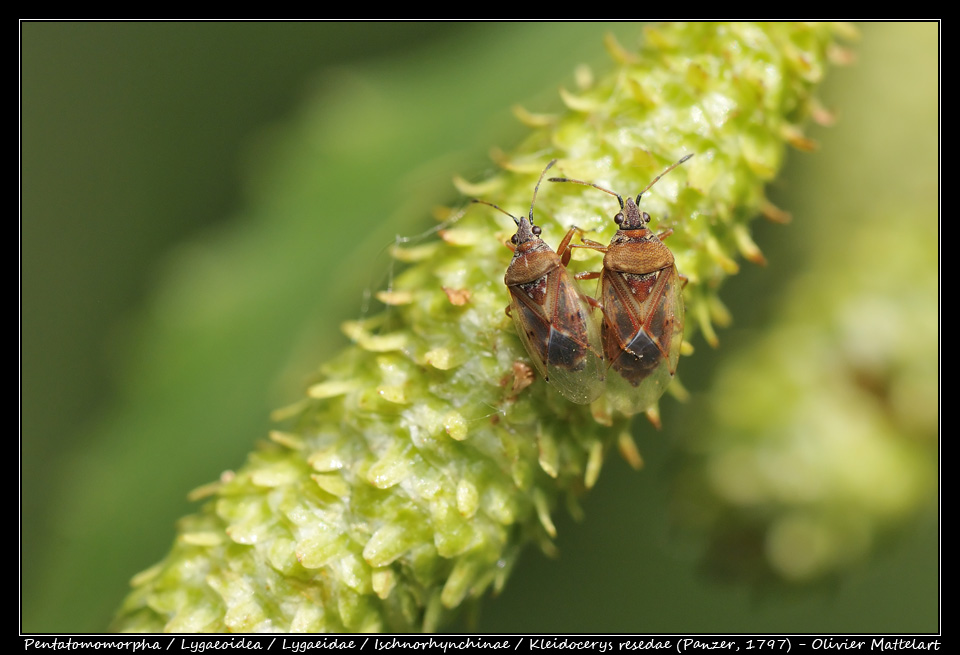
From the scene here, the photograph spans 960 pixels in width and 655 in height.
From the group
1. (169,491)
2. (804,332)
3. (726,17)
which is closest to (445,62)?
(726,17)

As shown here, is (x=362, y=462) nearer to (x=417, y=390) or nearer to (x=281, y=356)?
(x=417, y=390)

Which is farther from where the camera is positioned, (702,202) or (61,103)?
(61,103)

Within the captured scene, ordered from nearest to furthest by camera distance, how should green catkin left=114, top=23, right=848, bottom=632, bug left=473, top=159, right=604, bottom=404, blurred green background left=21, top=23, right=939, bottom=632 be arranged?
green catkin left=114, top=23, right=848, bottom=632 < bug left=473, top=159, right=604, bottom=404 < blurred green background left=21, top=23, right=939, bottom=632

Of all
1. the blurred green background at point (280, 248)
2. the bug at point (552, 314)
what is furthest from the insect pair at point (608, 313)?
the blurred green background at point (280, 248)

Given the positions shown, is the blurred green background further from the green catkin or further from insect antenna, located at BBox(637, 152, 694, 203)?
insect antenna, located at BBox(637, 152, 694, 203)

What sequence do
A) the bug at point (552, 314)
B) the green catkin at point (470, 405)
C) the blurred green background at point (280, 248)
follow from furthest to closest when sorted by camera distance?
the blurred green background at point (280, 248) → the bug at point (552, 314) → the green catkin at point (470, 405)

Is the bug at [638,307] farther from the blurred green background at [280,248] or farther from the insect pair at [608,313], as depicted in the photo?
the blurred green background at [280,248]

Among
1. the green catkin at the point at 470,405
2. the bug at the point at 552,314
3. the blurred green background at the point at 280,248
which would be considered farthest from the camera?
the blurred green background at the point at 280,248

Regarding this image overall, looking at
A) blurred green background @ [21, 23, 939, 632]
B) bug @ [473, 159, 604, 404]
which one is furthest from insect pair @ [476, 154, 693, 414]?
blurred green background @ [21, 23, 939, 632]
